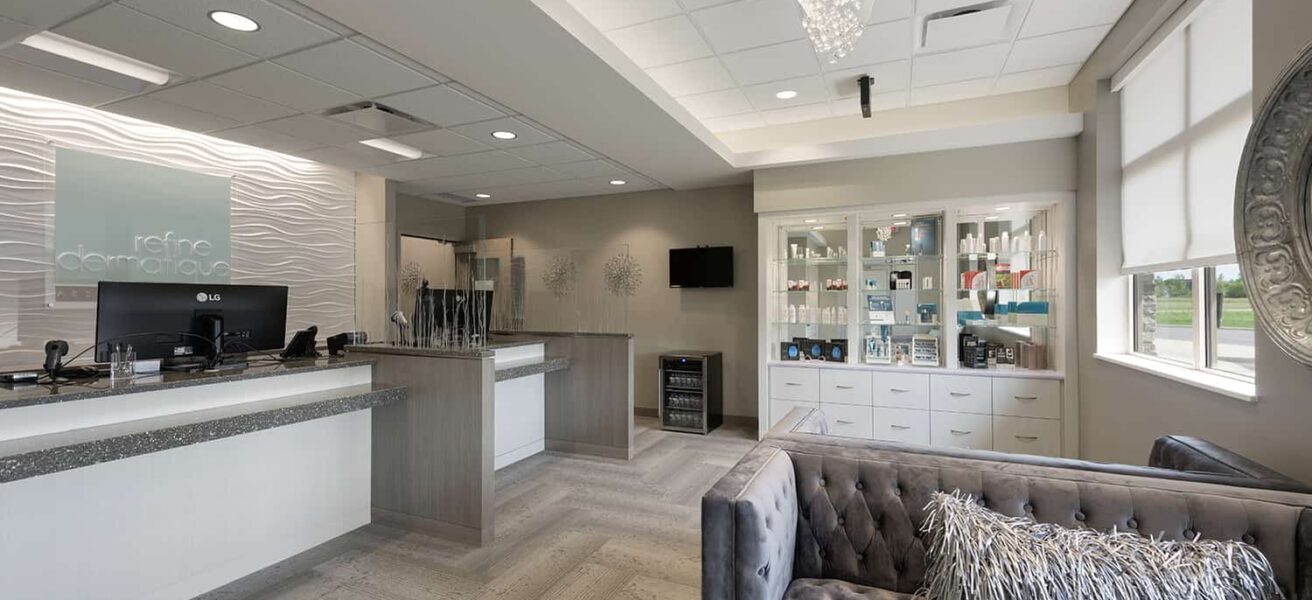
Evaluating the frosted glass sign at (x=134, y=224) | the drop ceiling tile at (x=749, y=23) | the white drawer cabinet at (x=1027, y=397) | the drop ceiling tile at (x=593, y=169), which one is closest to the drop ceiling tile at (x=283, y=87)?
the frosted glass sign at (x=134, y=224)

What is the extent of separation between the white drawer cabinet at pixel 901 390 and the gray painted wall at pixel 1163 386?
3.50 feet

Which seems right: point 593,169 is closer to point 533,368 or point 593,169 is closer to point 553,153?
point 553,153

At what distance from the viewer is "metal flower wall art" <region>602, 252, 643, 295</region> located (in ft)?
17.4

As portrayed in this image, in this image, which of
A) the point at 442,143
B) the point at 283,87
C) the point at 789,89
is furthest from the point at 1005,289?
the point at 283,87

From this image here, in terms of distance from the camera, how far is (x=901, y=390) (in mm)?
A: 4539

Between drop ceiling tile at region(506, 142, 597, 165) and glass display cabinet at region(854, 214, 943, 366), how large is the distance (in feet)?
8.83

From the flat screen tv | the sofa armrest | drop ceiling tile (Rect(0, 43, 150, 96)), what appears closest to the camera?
the sofa armrest

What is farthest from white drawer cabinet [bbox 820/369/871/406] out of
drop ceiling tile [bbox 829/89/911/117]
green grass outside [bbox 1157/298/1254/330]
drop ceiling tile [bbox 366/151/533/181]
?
drop ceiling tile [bbox 366/151/533/181]

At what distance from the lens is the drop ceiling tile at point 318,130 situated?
12.2ft

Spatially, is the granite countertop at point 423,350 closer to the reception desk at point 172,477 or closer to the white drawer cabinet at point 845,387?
the reception desk at point 172,477

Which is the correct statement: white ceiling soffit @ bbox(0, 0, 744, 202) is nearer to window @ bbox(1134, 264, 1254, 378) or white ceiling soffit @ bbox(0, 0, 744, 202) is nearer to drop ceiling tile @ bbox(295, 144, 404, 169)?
drop ceiling tile @ bbox(295, 144, 404, 169)

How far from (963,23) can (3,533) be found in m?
5.12

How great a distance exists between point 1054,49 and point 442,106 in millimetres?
4135

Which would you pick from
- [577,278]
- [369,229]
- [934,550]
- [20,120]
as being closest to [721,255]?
[577,278]
